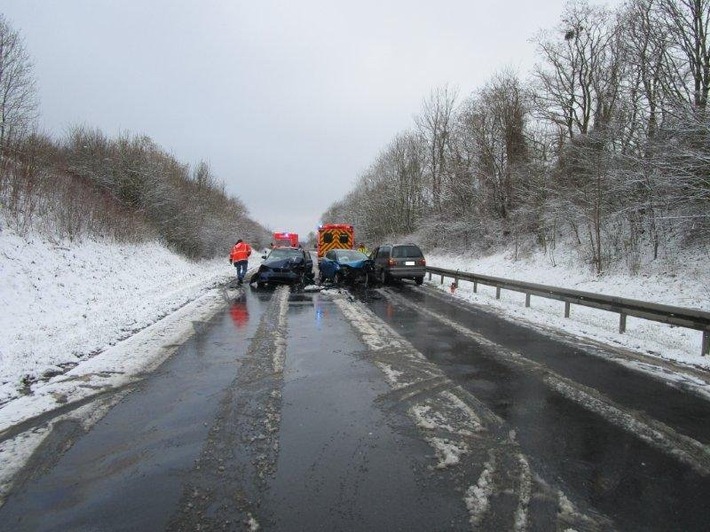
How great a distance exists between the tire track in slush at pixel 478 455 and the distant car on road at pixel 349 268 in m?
12.7

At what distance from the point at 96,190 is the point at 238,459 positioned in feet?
79.2

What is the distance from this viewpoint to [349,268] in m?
19.4

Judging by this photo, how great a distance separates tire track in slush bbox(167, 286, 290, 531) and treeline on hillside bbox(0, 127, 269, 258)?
42.6ft

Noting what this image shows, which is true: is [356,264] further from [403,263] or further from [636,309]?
[636,309]

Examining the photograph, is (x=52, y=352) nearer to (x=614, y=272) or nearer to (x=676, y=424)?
(x=676, y=424)

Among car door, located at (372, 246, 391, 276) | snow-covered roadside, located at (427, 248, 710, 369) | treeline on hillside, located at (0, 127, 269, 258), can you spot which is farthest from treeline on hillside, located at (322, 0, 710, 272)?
treeline on hillside, located at (0, 127, 269, 258)

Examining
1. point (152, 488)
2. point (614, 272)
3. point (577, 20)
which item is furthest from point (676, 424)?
point (577, 20)

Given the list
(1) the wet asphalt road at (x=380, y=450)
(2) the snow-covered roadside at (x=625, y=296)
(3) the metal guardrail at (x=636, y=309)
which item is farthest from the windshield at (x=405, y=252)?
(1) the wet asphalt road at (x=380, y=450)

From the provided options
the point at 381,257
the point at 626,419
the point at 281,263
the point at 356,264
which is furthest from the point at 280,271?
the point at 626,419

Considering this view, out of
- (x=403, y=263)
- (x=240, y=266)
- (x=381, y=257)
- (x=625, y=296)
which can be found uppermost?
(x=381, y=257)

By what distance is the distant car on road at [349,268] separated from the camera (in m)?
19.5

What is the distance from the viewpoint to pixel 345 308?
12648 mm

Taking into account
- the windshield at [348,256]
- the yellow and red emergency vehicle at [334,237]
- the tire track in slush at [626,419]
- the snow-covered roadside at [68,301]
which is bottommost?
the tire track in slush at [626,419]

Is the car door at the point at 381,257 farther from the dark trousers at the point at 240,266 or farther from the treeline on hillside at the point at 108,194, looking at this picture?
the treeline on hillside at the point at 108,194
